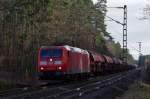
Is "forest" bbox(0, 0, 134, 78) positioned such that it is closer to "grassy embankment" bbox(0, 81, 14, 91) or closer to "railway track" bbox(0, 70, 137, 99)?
"grassy embankment" bbox(0, 81, 14, 91)

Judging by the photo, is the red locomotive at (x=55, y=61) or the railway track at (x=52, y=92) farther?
the red locomotive at (x=55, y=61)

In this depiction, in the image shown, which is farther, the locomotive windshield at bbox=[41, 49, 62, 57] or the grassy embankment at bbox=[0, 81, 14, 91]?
the locomotive windshield at bbox=[41, 49, 62, 57]

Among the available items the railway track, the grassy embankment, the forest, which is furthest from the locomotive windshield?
the railway track

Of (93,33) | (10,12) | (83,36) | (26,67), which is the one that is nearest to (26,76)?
(26,67)

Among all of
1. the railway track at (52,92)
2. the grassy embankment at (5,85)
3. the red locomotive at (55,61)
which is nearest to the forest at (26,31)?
the red locomotive at (55,61)

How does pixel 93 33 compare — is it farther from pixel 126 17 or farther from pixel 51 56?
pixel 51 56

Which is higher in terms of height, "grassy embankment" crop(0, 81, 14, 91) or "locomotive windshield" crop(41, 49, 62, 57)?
"locomotive windshield" crop(41, 49, 62, 57)

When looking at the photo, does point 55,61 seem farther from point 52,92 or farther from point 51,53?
point 52,92

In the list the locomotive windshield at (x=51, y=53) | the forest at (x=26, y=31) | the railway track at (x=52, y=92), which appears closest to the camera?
the railway track at (x=52, y=92)

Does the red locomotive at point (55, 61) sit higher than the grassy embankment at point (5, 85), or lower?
higher

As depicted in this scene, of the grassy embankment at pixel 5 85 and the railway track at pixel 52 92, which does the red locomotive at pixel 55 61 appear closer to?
the grassy embankment at pixel 5 85

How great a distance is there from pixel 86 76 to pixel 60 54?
34.6 ft

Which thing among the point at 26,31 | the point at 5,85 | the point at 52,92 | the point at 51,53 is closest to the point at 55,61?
the point at 51,53

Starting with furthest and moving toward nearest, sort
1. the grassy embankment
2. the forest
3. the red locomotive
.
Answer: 1. the forest
2. the red locomotive
3. the grassy embankment
